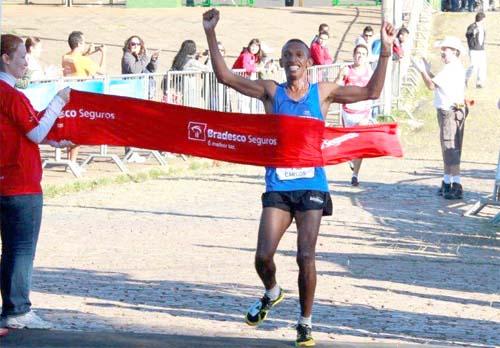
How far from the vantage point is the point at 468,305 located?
10086 millimetres

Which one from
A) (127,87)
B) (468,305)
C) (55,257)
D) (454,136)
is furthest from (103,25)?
(468,305)

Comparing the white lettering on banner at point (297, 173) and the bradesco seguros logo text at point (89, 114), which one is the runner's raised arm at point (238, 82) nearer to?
the white lettering on banner at point (297, 173)

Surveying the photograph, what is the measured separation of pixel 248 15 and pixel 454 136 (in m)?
30.5

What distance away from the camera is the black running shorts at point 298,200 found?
8477mm

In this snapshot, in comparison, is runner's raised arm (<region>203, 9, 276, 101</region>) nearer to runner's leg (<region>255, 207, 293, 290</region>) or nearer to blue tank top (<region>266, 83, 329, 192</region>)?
blue tank top (<region>266, 83, 329, 192</region>)

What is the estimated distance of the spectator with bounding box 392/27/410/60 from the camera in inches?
1115

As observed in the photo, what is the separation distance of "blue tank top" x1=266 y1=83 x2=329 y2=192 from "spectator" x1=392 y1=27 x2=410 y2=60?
19889mm

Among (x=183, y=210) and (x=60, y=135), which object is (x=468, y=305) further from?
(x=183, y=210)

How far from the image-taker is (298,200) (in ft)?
27.8

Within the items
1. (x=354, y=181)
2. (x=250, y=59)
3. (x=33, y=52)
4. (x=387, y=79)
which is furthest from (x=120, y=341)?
(x=387, y=79)

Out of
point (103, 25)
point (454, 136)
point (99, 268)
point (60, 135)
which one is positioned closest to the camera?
point (60, 135)

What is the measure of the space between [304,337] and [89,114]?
7.32 ft

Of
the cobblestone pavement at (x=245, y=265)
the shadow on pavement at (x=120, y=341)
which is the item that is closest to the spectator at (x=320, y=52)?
the cobblestone pavement at (x=245, y=265)

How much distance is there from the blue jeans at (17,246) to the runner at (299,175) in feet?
5.00
